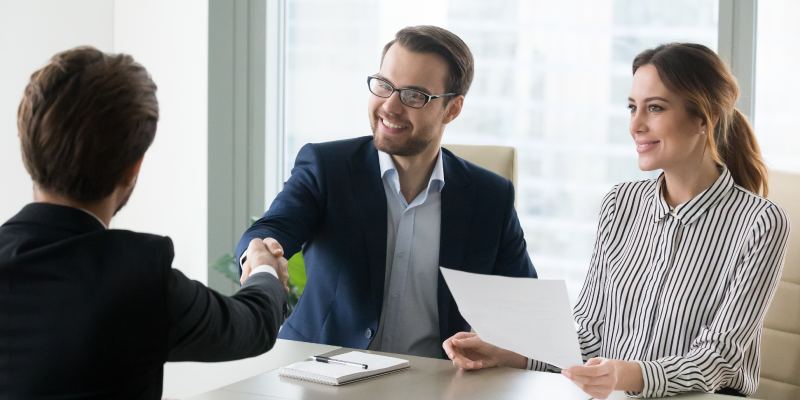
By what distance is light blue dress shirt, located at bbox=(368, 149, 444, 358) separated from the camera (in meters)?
1.93

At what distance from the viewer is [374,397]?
1291mm

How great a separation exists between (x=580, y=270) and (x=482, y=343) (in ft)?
5.90

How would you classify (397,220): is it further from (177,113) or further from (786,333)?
(177,113)

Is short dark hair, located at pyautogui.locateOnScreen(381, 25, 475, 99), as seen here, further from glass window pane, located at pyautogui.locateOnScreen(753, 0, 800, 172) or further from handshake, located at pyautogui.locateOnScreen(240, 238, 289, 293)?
glass window pane, located at pyautogui.locateOnScreen(753, 0, 800, 172)

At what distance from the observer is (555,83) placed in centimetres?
317

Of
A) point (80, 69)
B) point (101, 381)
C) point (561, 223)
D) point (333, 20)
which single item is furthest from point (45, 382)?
point (333, 20)

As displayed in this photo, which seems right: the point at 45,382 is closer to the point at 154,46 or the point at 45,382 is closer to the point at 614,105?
the point at 614,105

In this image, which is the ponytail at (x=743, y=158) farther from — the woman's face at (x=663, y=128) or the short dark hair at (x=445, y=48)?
the short dark hair at (x=445, y=48)

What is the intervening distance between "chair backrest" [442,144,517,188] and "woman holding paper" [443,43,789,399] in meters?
0.43

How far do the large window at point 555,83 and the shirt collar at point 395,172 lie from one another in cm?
127

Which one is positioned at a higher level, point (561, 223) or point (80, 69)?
point (80, 69)

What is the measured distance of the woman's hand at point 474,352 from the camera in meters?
1.50

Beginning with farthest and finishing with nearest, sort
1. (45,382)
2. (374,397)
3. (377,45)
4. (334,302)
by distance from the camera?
1. (377,45)
2. (334,302)
3. (374,397)
4. (45,382)

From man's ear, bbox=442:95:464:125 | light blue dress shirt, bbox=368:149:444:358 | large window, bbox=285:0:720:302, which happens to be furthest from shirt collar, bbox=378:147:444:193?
large window, bbox=285:0:720:302
